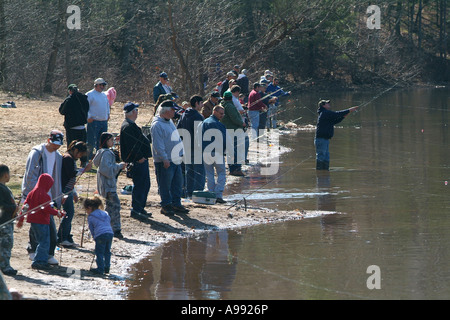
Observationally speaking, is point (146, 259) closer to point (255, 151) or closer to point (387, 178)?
point (387, 178)

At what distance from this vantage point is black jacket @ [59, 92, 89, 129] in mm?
13945

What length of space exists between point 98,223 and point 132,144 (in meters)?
2.45

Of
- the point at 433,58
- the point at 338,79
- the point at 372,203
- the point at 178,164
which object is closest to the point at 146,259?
the point at 178,164

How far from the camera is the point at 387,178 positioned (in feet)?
51.2

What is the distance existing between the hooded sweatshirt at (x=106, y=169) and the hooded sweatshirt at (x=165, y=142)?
145cm

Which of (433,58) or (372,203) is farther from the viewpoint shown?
(433,58)

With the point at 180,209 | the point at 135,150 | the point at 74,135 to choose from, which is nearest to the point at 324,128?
the point at 74,135

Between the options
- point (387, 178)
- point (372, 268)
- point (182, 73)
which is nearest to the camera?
point (372, 268)

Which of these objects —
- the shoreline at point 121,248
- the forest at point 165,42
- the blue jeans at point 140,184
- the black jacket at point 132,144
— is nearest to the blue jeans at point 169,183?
the shoreline at point 121,248

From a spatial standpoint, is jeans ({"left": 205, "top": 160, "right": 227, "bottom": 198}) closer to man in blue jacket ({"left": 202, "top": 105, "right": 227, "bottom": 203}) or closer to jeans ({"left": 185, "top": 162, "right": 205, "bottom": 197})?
man in blue jacket ({"left": 202, "top": 105, "right": 227, "bottom": 203})

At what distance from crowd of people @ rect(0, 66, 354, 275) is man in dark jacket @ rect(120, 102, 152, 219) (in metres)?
0.01

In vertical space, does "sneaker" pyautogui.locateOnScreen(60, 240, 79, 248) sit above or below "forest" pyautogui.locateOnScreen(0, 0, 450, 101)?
below

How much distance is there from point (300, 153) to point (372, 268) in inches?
431

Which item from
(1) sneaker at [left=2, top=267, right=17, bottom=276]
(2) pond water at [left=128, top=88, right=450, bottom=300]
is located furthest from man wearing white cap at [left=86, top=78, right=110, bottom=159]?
(1) sneaker at [left=2, top=267, right=17, bottom=276]
